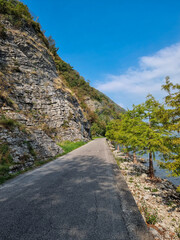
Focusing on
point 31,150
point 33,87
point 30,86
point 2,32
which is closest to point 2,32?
point 2,32

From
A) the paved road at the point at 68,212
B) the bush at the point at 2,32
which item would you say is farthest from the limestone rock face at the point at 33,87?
the paved road at the point at 68,212

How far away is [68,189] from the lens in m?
4.36

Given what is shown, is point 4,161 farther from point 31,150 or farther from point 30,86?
point 30,86

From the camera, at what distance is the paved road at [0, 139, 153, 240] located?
2414 millimetres

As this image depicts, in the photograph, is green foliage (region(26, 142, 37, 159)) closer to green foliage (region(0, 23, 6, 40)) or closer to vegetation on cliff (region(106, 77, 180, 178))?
vegetation on cliff (region(106, 77, 180, 178))

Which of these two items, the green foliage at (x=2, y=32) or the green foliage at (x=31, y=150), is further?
the green foliage at (x=2, y=32)

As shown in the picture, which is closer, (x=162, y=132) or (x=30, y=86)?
(x=162, y=132)

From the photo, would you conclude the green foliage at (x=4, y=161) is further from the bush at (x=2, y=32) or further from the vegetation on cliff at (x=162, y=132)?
the bush at (x=2, y=32)

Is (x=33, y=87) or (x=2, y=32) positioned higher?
(x=2, y=32)

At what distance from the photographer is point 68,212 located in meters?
3.04

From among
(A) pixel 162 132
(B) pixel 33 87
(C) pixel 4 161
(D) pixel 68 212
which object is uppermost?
(B) pixel 33 87

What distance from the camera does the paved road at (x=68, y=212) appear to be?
2414 mm

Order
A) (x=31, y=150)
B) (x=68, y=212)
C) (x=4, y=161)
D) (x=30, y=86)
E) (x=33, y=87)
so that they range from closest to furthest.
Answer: (x=68, y=212)
(x=4, y=161)
(x=31, y=150)
(x=30, y=86)
(x=33, y=87)

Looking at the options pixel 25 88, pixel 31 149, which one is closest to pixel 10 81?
pixel 25 88
